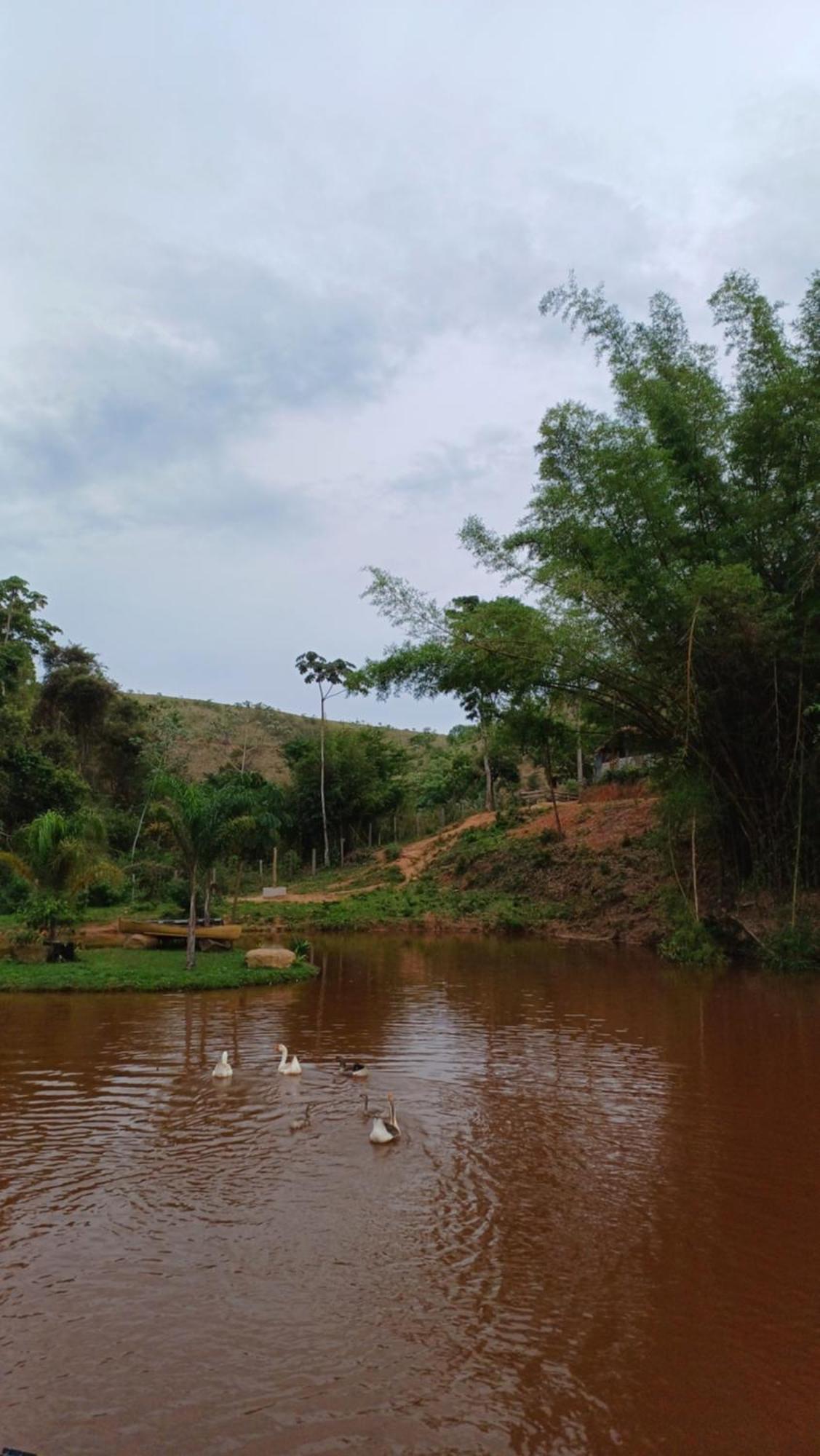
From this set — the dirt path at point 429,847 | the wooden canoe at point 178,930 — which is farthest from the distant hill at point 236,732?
the wooden canoe at point 178,930

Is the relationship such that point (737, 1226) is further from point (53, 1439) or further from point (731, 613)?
point (731, 613)

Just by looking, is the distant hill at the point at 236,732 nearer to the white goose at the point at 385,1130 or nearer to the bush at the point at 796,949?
the bush at the point at 796,949

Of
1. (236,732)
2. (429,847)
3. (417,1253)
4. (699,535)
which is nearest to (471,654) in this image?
(699,535)

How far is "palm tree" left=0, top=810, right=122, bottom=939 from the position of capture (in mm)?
16750

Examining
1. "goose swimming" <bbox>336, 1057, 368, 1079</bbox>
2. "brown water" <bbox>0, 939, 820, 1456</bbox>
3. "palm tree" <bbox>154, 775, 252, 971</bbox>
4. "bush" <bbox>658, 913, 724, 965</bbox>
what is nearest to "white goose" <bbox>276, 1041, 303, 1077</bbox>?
"brown water" <bbox>0, 939, 820, 1456</bbox>

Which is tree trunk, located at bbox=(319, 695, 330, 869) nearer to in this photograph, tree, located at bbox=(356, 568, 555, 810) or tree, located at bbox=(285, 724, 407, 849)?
tree, located at bbox=(285, 724, 407, 849)

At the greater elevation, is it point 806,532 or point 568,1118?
point 806,532

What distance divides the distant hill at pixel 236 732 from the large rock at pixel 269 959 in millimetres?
34418

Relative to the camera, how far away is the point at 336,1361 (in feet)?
13.0

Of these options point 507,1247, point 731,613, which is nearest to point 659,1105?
point 507,1247

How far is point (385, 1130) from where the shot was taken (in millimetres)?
7012

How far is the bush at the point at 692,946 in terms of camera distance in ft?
60.3

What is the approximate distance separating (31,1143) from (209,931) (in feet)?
44.0

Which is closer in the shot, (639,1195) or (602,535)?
(639,1195)
